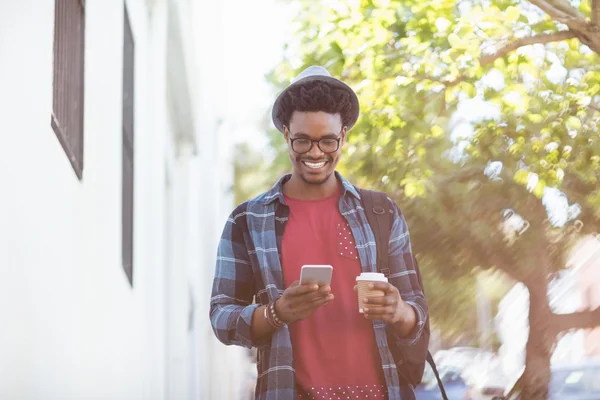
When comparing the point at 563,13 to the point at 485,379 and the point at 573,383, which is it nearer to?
the point at 573,383

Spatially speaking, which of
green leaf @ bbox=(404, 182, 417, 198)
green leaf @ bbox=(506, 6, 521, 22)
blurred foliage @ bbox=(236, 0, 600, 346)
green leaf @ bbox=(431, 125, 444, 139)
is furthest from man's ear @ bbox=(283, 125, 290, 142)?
green leaf @ bbox=(404, 182, 417, 198)

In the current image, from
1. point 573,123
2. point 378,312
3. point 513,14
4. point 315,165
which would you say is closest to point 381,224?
point 315,165

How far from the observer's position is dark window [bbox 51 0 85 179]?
9.02 feet

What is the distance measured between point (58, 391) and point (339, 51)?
254 inches

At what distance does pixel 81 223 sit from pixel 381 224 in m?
0.94

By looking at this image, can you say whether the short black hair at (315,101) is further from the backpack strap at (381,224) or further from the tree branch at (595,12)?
the tree branch at (595,12)

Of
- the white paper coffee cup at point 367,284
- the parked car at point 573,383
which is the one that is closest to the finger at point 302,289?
the white paper coffee cup at point 367,284

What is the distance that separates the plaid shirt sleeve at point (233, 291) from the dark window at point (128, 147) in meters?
2.03

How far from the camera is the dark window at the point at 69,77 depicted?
2.75m

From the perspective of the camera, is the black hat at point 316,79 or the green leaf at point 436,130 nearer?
the black hat at point 316,79

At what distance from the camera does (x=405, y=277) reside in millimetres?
2506

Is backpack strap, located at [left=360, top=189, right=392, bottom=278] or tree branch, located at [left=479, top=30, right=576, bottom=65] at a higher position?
tree branch, located at [left=479, top=30, right=576, bottom=65]

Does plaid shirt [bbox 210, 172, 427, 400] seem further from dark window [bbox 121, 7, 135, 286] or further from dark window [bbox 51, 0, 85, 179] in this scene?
dark window [bbox 121, 7, 135, 286]

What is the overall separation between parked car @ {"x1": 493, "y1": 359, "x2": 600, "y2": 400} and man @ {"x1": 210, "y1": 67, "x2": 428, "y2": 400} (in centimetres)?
1021
